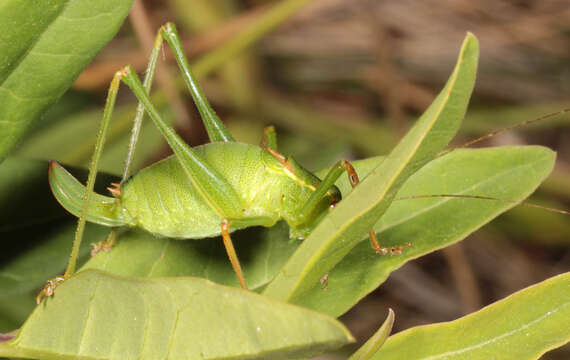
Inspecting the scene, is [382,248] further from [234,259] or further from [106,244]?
[106,244]

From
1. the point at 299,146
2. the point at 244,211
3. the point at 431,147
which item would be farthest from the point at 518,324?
the point at 299,146

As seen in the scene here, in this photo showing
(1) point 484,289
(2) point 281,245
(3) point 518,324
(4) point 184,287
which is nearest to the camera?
(4) point 184,287

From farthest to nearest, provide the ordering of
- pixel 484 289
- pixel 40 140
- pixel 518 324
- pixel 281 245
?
pixel 484 289 → pixel 40 140 → pixel 281 245 → pixel 518 324

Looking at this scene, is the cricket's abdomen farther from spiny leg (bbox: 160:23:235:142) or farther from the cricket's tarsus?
spiny leg (bbox: 160:23:235:142)

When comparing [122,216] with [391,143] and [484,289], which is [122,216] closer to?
[391,143]

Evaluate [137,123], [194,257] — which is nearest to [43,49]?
[137,123]

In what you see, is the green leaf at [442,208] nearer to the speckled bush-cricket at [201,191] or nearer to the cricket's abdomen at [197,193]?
the speckled bush-cricket at [201,191]
